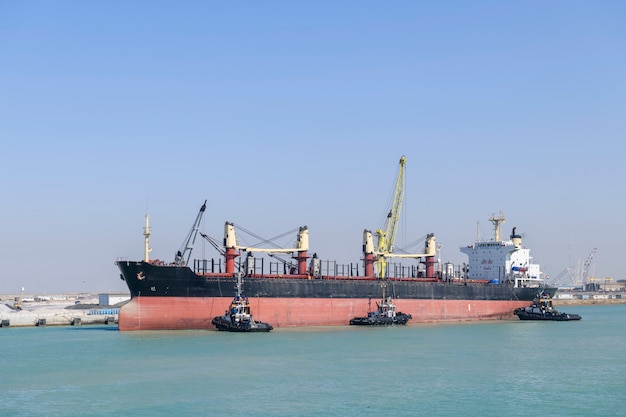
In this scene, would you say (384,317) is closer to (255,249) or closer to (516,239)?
(255,249)

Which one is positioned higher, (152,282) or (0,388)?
(152,282)

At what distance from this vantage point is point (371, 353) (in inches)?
1667

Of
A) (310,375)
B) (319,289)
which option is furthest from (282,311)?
(310,375)

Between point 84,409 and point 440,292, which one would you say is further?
point 440,292

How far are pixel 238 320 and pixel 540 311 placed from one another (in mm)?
34224

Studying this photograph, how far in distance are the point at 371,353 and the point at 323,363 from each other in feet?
15.9

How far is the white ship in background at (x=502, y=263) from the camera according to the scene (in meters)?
79.1

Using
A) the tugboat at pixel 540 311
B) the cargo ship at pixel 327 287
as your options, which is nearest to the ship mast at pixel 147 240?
the cargo ship at pixel 327 287

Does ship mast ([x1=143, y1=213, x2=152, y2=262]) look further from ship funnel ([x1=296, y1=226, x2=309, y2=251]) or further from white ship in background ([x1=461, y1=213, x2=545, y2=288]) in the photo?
white ship in background ([x1=461, y1=213, x2=545, y2=288])

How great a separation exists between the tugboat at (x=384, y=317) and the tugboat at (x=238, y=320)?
9.69 meters

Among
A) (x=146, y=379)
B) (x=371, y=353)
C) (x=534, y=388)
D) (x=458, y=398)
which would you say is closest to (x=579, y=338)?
(x=371, y=353)

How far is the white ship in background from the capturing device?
79.1 metres

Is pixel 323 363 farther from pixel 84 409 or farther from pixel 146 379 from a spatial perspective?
pixel 84 409

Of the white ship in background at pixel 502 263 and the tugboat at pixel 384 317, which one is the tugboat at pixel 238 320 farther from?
the white ship in background at pixel 502 263
